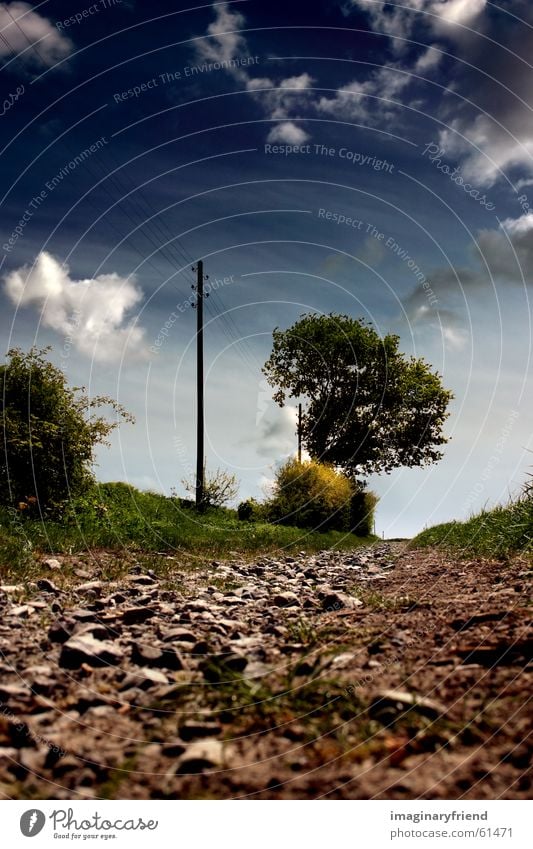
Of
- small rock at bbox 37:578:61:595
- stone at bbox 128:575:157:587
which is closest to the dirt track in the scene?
small rock at bbox 37:578:61:595

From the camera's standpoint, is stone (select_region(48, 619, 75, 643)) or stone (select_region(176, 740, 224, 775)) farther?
stone (select_region(48, 619, 75, 643))

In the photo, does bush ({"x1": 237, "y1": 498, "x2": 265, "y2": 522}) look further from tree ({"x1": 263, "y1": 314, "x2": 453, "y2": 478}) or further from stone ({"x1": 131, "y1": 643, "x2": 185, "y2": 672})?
stone ({"x1": 131, "y1": 643, "x2": 185, "y2": 672})

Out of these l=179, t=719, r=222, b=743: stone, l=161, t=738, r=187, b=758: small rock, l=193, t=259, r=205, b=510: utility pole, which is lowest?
l=161, t=738, r=187, b=758: small rock

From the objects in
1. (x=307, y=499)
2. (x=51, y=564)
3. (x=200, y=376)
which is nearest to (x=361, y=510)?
(x=307, y=499)

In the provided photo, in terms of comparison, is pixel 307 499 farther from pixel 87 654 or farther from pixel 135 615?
pixel 87 654

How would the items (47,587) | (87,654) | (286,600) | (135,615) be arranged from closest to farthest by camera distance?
(87,654) → (135,615) → (286,600) → (47,587)

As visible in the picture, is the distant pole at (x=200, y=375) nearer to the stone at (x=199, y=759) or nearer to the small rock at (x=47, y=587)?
the small rock at (x=47, y=587)

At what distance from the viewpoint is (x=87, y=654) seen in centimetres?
381

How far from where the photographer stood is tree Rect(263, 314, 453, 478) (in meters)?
36.4

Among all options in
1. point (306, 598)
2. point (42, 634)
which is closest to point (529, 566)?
point (306, 598)

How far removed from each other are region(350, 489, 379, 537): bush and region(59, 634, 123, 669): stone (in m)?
27.8

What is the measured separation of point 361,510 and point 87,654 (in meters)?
30.0

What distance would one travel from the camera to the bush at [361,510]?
105ft

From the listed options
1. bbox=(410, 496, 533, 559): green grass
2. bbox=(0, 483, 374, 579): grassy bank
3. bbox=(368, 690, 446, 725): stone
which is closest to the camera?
bbox=(368, 690, 446, 725): stone
